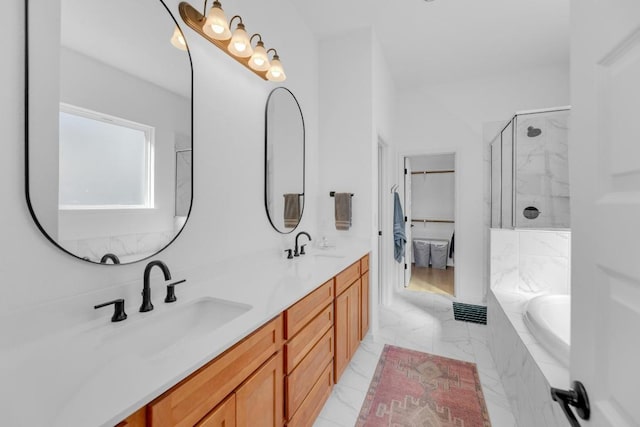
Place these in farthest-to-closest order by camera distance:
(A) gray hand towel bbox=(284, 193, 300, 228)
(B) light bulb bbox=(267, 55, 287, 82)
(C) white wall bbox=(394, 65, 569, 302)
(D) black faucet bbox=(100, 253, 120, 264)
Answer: (C) white wall bbox=(394, 65, 569, 302) → (A) gray hand towel bbox=(284, 193, 300, 228) → (B) light bulb bbox=(267, 55, 287, 82) → (D) black faucet bbox=(100, 253, 120, 264)

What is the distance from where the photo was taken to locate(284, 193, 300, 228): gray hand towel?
2.23m

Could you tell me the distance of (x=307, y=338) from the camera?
1422mm

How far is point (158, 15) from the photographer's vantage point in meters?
1.24

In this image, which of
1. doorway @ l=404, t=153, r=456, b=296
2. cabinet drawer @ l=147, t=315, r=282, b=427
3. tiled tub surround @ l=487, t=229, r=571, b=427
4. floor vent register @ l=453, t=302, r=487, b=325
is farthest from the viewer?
doorway @ l=404, t=153, r=456, b=296

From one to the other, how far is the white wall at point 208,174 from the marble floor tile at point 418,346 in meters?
1.11

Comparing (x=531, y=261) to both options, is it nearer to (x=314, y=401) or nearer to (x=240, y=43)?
(x=314, y=401)

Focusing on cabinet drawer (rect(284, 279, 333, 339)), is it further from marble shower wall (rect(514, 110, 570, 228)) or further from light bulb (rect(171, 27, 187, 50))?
marble shower wall (rect(514, 110, 570, 228))

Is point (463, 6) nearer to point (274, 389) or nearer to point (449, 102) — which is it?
point (449, 102)

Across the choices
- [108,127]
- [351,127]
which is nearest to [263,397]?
[108,127]

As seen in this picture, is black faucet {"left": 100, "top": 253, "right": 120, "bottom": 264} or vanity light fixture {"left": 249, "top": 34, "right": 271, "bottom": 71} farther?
vanity light fixture {"left": 249, "top": 34, "right": 271, "bottom": 71}

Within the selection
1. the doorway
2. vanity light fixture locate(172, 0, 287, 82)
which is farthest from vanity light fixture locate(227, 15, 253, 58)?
the doorway

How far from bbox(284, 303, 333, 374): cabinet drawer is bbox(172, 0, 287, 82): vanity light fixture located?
5.03ft

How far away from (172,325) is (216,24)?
1.39 m

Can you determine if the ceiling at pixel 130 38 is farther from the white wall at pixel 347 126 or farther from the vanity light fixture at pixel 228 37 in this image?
the white wall at pixel 347 126
